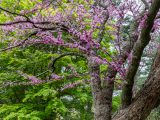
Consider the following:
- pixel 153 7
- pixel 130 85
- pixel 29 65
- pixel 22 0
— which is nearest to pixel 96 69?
pixel 130 85

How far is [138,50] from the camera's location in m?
3.97

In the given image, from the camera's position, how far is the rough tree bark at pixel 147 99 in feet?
13.3

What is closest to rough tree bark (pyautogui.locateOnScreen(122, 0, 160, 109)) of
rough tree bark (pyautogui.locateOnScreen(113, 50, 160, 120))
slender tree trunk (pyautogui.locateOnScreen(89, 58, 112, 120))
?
rough tree bark (pyautogui.locateOnScreen(113, 50, 160, 120))

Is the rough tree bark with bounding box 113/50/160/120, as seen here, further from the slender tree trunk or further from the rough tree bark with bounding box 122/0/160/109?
the slender tree trunk

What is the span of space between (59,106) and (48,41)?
23.0 feet

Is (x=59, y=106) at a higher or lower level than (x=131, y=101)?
higher

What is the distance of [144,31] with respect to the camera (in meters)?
3.79

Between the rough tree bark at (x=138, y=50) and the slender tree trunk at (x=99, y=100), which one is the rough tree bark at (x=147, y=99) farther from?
A: the slender tree trunk at (x=99, y=100)

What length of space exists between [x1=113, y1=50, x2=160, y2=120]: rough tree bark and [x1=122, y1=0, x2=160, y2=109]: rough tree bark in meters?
0.13

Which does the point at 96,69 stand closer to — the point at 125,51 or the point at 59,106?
the point at 125,51

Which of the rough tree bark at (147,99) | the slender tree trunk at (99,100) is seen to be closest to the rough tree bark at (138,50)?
the rough tree bark at (147,99)

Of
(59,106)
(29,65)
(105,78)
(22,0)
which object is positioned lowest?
(105,78)

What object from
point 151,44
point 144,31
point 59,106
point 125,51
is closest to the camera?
point 144,31

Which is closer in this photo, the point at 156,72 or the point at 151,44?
the point at 156,72
